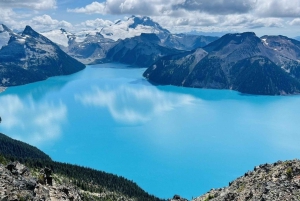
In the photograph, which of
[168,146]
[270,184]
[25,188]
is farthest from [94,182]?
[270,184]

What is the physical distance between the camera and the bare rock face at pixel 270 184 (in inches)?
1053

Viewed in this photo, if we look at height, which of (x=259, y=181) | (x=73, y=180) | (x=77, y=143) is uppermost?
(x=259, y=181)

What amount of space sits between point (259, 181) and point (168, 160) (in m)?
100.0

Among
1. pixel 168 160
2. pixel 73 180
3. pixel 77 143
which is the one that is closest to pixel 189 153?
pixel 168 160

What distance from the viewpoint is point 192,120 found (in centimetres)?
19812

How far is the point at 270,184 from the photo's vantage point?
2934 centimetres

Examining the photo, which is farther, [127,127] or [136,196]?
[127,127]

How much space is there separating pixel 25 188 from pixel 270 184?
2079 cm

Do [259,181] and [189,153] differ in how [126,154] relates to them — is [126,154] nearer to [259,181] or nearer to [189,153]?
[189,153]

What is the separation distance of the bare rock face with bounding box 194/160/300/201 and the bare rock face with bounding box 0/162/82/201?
1686 cm

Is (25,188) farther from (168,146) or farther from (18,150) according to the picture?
(168,146)

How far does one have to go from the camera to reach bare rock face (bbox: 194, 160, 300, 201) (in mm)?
26750

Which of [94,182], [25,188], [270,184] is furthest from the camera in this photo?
[94,182]

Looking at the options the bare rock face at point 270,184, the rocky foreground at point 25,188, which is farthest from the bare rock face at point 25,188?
the bare rock face at point 270,184
